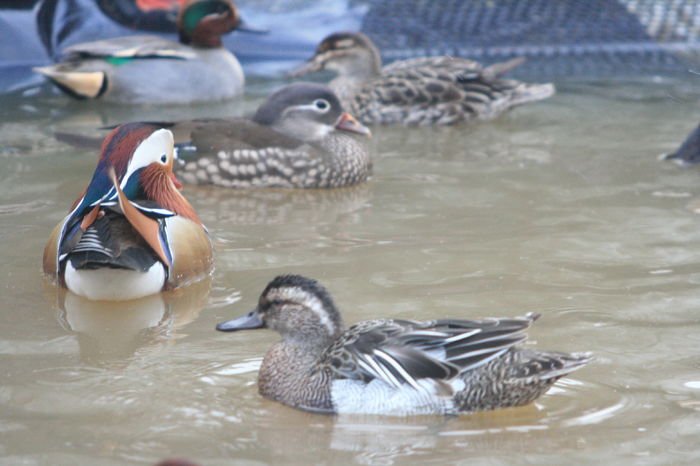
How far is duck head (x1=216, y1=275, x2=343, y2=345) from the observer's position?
420 centimetres

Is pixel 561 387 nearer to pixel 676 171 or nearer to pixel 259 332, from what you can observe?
pixel 259 332

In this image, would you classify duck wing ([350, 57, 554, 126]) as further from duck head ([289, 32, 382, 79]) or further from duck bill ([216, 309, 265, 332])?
duck bill ([216, 309, 265, 332])

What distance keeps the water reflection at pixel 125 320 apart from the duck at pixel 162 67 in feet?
17.8

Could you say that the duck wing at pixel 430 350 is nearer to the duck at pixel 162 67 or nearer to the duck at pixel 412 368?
the duck at pixel 412 368

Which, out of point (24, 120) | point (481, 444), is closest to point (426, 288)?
point (481, 444)

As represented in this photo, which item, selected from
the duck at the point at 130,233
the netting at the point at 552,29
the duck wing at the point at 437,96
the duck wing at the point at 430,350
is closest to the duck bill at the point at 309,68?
the duck wing at the point at 437,96

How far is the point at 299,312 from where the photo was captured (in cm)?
423

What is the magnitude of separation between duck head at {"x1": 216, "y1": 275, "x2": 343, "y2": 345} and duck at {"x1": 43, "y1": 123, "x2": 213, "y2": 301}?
1.13 metres

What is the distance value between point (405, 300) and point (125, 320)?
4.48ft

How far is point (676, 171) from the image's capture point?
813 cm

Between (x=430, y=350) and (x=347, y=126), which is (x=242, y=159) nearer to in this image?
(x=347, y=126)

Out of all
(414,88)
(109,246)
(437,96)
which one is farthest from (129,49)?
(109,246)

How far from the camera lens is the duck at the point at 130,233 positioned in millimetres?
5168

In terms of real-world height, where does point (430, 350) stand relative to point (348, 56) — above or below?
below
